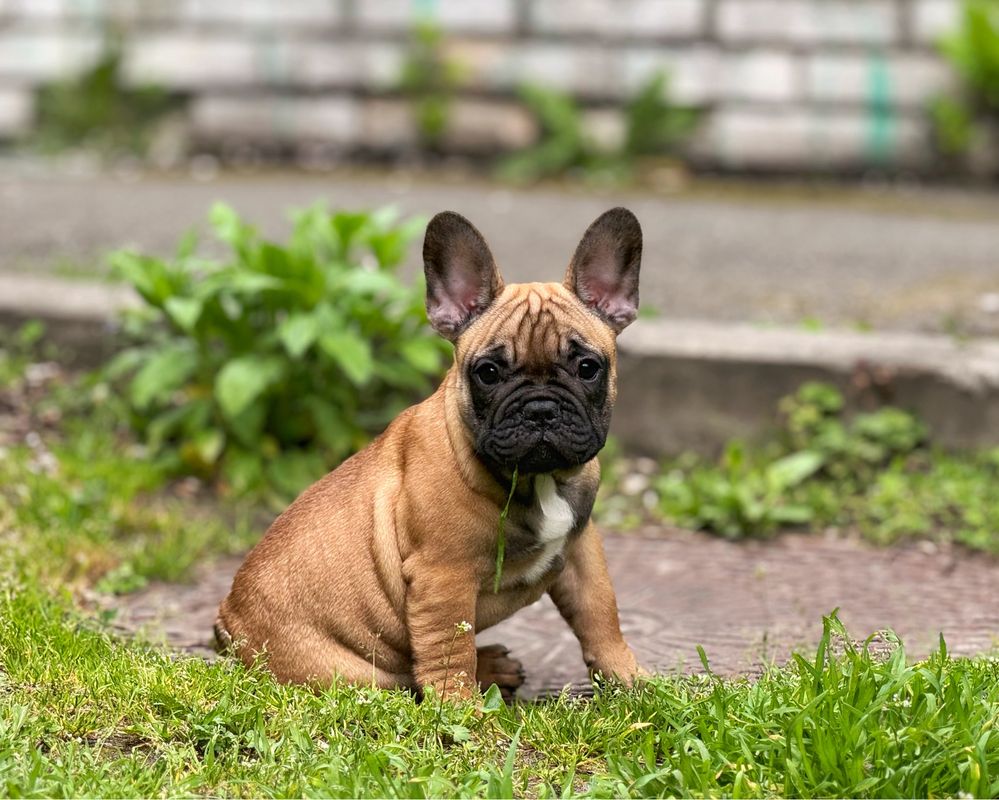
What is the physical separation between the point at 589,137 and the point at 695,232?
298 cm

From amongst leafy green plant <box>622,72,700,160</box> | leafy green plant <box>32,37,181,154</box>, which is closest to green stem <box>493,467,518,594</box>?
leafy green plant <box>622,72,700,160</box>

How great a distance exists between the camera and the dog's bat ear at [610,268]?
470cm

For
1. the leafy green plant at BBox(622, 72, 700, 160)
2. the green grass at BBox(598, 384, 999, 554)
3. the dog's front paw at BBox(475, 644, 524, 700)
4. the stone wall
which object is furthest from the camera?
the stone wall

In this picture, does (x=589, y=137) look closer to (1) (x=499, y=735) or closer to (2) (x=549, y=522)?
(2) (x=549, y=522)

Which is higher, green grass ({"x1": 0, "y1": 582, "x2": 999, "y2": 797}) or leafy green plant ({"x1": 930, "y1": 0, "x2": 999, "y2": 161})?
leafy green plant ({"x1": 930, "y1": 0, "x2": 999, "y2": 161})

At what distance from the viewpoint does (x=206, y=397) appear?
720 cm

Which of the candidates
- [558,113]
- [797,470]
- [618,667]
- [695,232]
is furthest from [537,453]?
[558,113]

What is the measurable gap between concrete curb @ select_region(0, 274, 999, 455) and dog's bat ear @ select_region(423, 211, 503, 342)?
2766 millimetres

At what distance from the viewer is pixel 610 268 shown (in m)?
4.77

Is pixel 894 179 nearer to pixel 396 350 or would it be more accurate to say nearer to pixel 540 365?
pixel 396 350

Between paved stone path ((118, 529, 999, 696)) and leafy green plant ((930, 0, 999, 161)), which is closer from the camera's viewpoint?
paved stone path ((118, 529, 999, 696))

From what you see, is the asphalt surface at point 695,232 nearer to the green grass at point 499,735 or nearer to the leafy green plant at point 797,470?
the leafy green plant at point 797,470

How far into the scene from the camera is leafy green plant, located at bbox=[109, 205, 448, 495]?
22.6ft

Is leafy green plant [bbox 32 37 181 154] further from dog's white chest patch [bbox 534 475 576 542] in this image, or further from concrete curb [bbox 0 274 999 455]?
dog's white chest patch [bbox 534 475 576 542]
